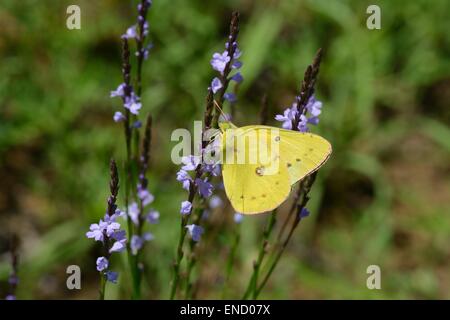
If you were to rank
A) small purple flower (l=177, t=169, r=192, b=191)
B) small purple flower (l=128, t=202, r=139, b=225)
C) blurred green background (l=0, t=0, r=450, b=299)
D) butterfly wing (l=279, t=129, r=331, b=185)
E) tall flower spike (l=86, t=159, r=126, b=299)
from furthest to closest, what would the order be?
blurred green background (l=0, t=0, r=450, b=299), small purple flower (l=128, t=202, r=139, b=225), butterfly wing (l=279, t=129, r=331, b=185), small purple flower (l=177, t=169, r=192, b=191), tall flower spike (l=86, t=159, r=126, b=299)

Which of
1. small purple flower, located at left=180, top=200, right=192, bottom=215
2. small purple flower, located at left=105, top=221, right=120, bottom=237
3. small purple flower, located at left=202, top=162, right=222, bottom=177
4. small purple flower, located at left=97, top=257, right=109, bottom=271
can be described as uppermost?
small purple flower, located at left=202, top=162, right=222, bottom=177

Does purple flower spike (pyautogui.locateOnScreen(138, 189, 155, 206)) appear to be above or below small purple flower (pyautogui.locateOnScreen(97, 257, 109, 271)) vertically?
above

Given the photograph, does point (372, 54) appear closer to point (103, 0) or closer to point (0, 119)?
point (103, 0)

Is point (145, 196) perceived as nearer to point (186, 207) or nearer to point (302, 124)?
point (186, 207)

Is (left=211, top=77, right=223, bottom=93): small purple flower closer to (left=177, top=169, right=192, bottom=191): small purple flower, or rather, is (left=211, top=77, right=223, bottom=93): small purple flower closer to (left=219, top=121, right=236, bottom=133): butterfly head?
(left=219, top=121, right=236, bottom=133): butterfly head

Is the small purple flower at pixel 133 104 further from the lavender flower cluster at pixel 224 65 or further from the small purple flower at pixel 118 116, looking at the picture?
the lavender flower cluster at pixel 224 65

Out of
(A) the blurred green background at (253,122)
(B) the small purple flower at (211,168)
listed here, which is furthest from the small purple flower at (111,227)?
(A) the blurred green background at (253,122)

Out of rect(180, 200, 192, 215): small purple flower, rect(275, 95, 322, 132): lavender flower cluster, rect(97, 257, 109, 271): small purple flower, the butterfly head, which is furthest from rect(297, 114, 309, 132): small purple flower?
rect(97, 257, 109, 271): small purple flower
